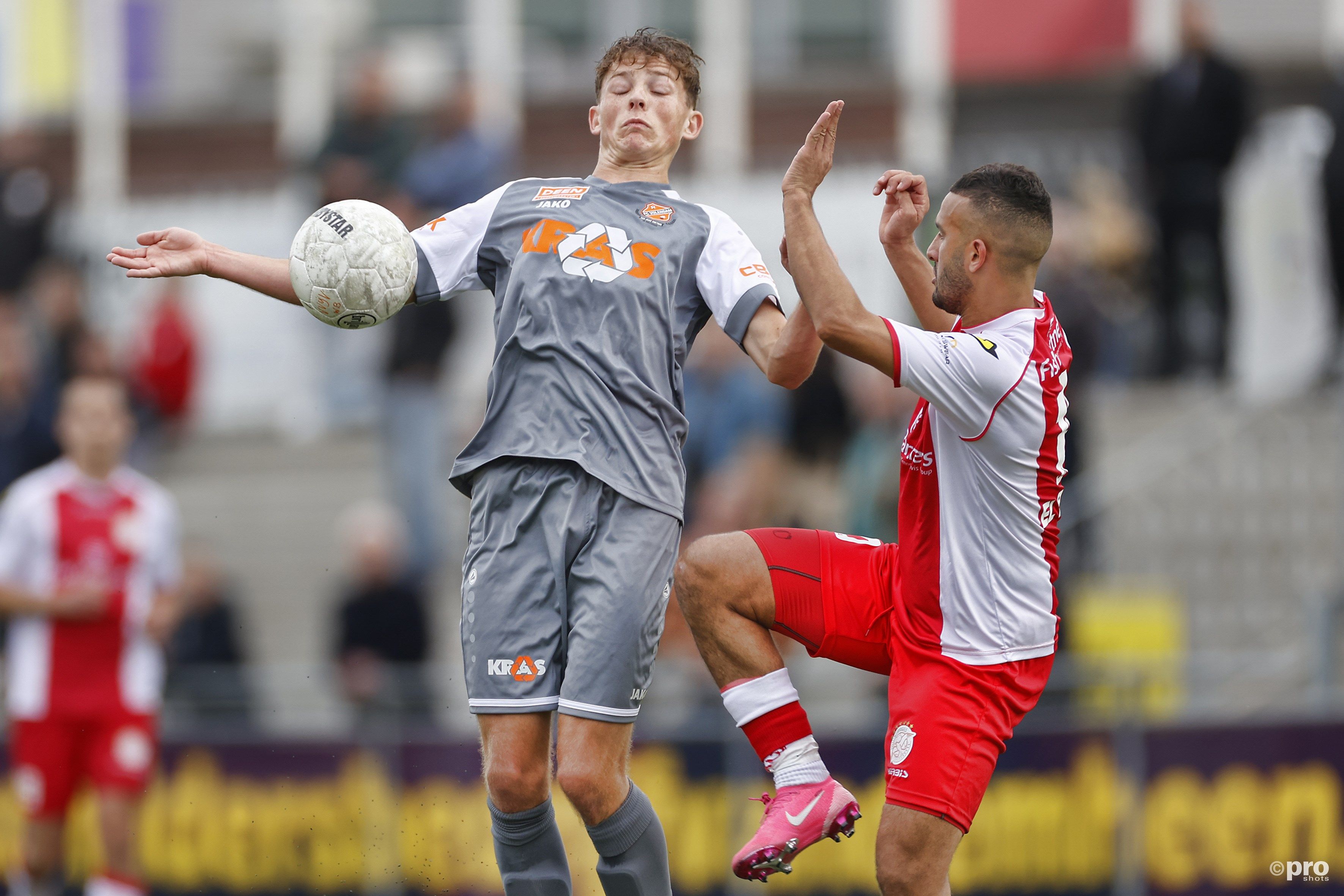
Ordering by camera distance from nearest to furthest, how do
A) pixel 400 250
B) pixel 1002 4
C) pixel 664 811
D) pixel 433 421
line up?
pixel 400 250
pixel 664 811
pixel 433 421
pixel 1002 4

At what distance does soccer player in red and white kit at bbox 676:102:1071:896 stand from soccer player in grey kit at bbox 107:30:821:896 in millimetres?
402

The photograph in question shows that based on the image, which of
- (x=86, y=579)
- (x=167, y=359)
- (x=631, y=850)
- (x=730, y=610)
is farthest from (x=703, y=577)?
(x=167, y=359)

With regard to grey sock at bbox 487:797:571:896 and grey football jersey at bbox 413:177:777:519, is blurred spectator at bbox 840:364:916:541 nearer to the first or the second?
grey football jersey at bbox 413:177:777:519

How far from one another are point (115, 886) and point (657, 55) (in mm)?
6332

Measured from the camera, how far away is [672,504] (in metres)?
5.55

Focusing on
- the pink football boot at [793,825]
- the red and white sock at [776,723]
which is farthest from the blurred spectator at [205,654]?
the pink football boot at [793,825]

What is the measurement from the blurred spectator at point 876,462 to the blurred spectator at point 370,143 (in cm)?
406

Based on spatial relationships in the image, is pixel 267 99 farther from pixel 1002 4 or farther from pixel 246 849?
pixel 246 849

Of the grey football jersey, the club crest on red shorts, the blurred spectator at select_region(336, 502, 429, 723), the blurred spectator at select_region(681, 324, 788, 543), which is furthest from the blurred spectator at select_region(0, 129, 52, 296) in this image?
the club crest on red shorts

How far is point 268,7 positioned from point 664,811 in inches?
634

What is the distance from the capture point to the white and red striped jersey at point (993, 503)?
18.1ft

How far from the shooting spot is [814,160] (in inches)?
209

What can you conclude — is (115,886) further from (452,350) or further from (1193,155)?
(1193,155)

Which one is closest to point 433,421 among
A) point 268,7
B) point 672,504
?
point 672,504
